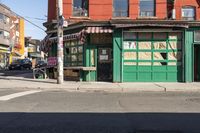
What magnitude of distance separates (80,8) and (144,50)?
5.28m

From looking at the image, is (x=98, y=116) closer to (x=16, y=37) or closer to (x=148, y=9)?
(x=148, y=9)

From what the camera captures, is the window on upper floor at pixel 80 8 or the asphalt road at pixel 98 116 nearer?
the asphalt road at pixel 98 116

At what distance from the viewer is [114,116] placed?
11.0 m

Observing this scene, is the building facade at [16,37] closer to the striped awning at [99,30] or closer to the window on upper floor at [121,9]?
the window on upper floor at [121,9]

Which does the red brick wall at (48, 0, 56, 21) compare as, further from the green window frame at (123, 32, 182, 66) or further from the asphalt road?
the asphalt road

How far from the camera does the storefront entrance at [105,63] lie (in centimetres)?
2503

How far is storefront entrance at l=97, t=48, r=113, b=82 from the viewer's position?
25031 mm

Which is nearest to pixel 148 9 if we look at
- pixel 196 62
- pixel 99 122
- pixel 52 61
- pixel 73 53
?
pixel 196 62

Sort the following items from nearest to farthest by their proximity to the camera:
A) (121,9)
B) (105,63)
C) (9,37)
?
(105,63) < (121,9) < (9,37)

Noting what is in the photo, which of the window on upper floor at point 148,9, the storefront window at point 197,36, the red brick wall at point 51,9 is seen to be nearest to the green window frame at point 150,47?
the storefront window at point 197,36

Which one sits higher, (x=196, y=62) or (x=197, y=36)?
(x=197, y=36)

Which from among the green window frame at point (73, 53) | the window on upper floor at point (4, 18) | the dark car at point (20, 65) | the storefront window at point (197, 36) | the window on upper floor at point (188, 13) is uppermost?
the window on upper floor at point (4, 18)

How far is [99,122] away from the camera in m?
9.95

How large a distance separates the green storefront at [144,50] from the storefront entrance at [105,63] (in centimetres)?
25
